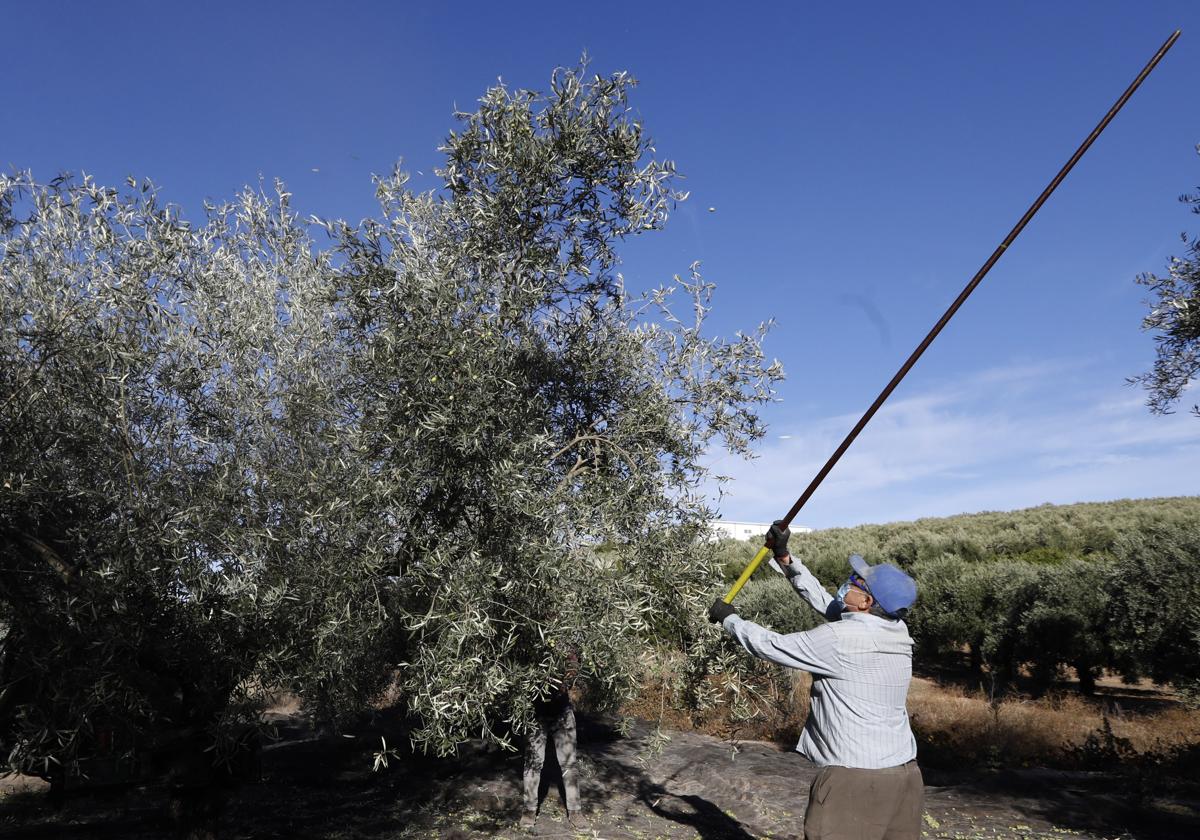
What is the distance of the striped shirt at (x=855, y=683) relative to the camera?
551cm

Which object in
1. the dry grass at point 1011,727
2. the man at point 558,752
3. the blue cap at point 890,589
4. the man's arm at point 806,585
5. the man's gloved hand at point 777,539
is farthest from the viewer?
the dry grass at point 1011,727

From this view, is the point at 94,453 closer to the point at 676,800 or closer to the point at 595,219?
the point at 595,219

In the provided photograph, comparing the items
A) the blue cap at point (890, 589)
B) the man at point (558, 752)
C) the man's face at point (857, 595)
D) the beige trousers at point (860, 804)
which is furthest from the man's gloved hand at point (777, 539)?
the man at point (558, 752)

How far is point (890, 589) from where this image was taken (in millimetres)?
5789

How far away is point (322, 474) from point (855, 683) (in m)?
4.55

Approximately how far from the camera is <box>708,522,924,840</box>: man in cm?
545

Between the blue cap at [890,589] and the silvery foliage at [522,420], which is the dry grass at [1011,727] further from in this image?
the blue cap at [890,589]

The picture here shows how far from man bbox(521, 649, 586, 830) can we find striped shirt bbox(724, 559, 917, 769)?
620 cm

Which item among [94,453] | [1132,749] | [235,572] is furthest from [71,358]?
[1132,749]

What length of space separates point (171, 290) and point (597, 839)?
8.77 m

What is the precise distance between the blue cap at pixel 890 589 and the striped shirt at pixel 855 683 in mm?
129

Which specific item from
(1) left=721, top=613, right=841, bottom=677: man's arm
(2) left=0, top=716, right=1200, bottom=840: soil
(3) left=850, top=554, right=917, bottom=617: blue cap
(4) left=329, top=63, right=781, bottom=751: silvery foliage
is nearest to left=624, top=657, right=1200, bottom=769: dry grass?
(2) left=0, top=716, right=1200, bottom=840: soil

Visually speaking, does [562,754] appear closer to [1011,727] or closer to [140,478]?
[140,478]

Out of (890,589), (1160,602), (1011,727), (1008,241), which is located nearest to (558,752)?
(890,589)
